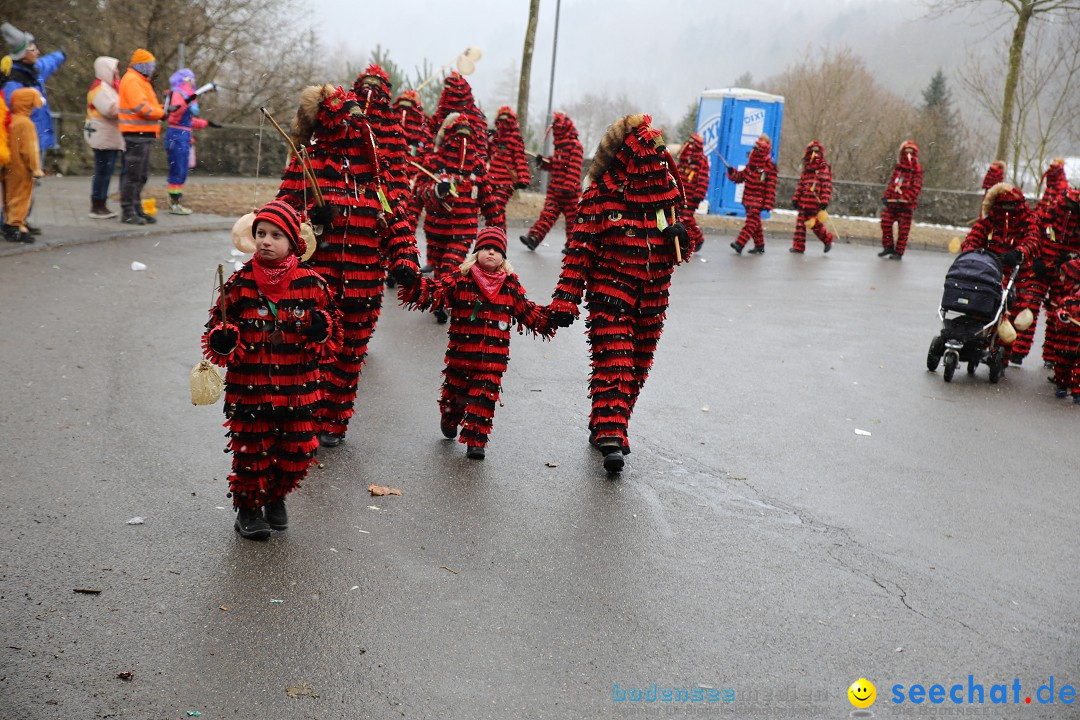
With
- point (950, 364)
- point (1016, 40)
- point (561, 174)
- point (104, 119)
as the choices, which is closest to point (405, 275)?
point (950, 364)

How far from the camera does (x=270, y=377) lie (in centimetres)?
499

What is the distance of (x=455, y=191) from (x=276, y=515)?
625 cm

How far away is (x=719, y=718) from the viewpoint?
3963 millimetres

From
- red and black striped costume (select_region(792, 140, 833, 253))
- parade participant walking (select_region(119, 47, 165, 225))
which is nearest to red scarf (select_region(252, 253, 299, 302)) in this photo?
parade participant walking (select_region(119, 47, 165, 225))

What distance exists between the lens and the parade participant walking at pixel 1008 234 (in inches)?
419

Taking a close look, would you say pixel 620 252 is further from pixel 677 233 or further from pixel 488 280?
pixel 488 280

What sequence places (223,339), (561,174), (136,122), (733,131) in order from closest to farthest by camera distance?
1. (223,339)
2. (136,122)
3. (561,174)
4. (733,131)

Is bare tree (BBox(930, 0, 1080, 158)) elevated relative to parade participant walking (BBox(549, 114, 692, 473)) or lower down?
elevated

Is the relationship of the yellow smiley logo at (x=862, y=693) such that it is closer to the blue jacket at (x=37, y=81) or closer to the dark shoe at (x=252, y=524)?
the dark shoe at (x=252, y=524)

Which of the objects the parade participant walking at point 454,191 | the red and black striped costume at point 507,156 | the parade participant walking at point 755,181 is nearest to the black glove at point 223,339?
the parade participant walking at point 454,191

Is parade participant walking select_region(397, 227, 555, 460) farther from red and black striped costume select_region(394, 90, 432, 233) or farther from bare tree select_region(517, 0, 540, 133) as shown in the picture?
bare tree select_region(517, 0, 540, 133)

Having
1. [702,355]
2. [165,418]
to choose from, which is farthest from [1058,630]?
[702,355]

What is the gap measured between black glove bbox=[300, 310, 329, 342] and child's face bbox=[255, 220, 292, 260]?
12.0 inches

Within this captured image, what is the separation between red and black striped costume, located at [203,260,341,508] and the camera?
4969 millimetres
